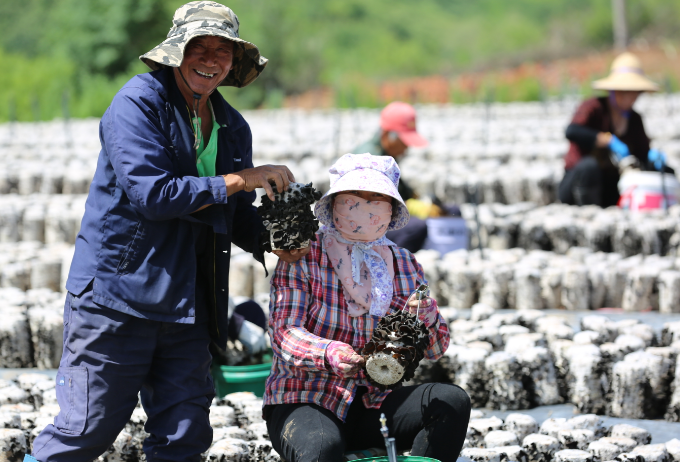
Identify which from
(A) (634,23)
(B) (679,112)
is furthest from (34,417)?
(A) (634,23)

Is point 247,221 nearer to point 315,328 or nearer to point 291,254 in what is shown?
point 291,254

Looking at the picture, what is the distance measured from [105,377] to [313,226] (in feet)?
2.27

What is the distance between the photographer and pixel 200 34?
2.16m

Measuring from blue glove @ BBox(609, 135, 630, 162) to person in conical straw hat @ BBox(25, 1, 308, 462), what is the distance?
13.8ft

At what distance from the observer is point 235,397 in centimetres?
317

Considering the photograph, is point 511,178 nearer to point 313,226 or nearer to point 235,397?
point 235,397

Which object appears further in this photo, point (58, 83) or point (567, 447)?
point (58, 83)

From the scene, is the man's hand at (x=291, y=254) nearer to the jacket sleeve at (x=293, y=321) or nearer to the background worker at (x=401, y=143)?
the jacket sleeve at (x=293, y=321)

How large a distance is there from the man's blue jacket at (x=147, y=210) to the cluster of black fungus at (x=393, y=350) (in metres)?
0.50

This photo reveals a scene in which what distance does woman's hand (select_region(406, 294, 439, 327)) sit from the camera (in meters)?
2.22

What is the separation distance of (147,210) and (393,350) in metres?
0.72

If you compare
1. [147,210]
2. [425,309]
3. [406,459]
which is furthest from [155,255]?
[406,459]

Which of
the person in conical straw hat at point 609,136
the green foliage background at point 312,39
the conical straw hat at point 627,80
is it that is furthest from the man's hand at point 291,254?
the green foliage background at point 312,39

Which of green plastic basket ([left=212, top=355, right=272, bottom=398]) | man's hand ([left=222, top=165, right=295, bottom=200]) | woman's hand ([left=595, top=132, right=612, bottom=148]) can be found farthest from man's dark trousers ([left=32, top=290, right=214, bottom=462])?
woman's hand ([left=595, top=132, right=612, bottom=148])
